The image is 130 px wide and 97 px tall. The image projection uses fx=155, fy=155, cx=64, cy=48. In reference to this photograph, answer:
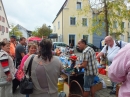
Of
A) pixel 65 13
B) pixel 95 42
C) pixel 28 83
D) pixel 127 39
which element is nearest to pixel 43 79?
pixel 28 83

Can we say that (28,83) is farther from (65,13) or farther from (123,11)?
(65,13)

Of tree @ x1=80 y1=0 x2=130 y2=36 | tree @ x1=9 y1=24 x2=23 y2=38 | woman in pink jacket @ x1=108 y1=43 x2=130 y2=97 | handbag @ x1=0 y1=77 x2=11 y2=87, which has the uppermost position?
tree @ x1=9 y1=24 x2=23 y2=38

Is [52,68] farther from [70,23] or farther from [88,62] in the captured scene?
[70,23]

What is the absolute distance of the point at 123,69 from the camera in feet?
4.76

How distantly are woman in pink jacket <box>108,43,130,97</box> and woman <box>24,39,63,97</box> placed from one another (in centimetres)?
111

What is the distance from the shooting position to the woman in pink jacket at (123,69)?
4.68 ft

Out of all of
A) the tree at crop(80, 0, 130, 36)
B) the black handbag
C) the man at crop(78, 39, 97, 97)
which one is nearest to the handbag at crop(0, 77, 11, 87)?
the black handbag

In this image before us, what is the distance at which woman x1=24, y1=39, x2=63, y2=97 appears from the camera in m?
2.39

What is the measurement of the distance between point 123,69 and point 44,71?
4.18ft

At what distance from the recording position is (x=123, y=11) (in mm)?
12852

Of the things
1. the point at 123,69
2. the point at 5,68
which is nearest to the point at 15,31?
the point at 5,68

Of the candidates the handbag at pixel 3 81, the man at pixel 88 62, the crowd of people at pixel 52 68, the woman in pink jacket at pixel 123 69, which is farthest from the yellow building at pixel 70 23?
the woman in pink jacket at pixel 123 69

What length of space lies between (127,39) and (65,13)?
47.9ft

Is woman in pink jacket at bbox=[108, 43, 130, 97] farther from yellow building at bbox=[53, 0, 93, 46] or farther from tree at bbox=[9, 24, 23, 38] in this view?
tree at bbox=[9, 24, 23, 38]
